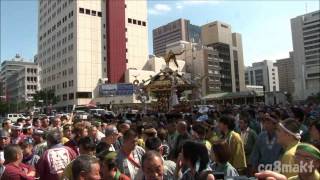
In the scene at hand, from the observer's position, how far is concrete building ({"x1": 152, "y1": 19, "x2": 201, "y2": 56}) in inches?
7170

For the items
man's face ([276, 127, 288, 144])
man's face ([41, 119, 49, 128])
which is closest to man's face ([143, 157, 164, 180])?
man's face ([276, 127, 288, 144])

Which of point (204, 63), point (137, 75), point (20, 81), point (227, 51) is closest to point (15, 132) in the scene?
point (137, 75)

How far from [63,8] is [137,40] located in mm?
21180

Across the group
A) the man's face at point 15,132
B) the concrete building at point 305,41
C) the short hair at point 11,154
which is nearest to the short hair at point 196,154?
the short hair at point 11,154

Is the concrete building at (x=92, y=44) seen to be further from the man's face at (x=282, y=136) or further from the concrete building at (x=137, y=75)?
the man's face at (x=282, y=136)

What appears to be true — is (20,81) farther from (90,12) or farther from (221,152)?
(221,152)

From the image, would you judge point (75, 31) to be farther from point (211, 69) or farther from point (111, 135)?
point (111, 135)

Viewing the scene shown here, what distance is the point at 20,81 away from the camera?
137000 millimetres

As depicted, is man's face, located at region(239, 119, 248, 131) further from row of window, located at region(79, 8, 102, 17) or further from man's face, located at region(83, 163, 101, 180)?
row of window, located at region(79, 8, 102, 17)

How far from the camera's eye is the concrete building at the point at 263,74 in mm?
172500

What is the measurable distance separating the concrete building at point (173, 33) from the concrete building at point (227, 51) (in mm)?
49124

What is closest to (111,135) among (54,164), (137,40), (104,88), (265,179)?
(54,164)

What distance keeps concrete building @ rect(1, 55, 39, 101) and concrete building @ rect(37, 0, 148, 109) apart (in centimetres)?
2730

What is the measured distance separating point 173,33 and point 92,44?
329 ft
